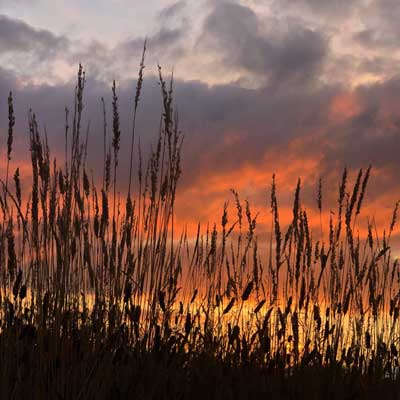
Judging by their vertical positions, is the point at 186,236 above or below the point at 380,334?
above

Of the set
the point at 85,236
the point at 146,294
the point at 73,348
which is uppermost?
the point at 85,236

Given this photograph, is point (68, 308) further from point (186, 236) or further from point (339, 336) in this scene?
point (339, 336)

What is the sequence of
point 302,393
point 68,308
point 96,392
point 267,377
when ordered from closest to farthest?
point 96,392 < point 68,308 < point 302,393 < point 267,377

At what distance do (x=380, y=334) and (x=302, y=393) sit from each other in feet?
5.07

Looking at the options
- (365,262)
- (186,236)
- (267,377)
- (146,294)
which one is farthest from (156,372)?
(365,262)

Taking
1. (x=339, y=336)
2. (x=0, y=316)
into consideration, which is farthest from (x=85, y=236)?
(x=339, y=336)

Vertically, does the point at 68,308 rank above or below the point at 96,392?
above

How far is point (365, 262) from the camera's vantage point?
15.9 feet

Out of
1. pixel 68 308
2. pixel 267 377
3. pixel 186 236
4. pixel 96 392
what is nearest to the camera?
pixel 96 392

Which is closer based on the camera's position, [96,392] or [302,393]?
[96,392]

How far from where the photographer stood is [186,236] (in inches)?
174

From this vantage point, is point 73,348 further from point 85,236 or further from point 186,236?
point 186,236

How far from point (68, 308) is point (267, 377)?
49.8 inches

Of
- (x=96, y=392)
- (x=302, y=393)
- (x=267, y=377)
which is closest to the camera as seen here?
(x=96, y=392)
